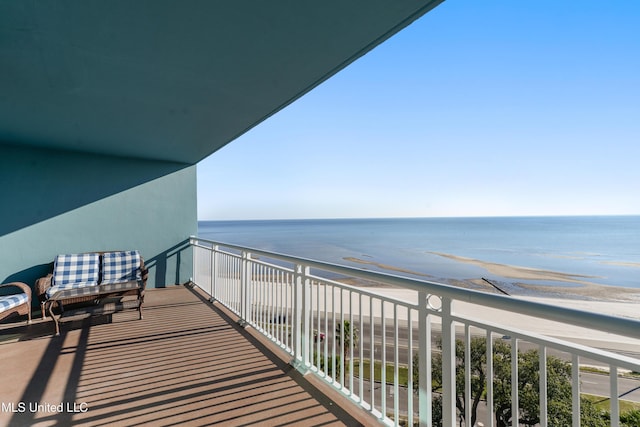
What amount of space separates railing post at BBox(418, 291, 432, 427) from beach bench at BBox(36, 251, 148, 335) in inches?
142

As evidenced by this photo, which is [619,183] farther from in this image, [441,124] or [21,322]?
[21,322]

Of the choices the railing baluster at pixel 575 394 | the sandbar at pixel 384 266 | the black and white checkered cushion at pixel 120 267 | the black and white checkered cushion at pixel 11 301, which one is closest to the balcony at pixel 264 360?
the railing baluster at pixel 575 394

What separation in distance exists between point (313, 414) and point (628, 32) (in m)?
14.4

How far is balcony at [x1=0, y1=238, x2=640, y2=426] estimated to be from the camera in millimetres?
1169

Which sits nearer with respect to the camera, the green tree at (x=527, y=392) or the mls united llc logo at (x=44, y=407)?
the mls united llc logo at (x=44, y=407)

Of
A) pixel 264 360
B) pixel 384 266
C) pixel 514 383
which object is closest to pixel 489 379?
pixel 514 383

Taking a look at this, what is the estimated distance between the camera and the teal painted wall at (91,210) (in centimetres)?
444

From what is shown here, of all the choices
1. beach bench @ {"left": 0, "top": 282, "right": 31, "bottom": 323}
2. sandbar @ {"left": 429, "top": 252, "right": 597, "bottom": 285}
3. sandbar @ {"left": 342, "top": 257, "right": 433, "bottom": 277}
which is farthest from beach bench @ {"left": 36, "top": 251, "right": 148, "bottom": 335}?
sandbar @ {"left": 429, "top": 252, "right": 597, "bottom": 285}

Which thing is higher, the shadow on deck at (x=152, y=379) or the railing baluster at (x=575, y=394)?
the railing baluster at (x=575, y=394)

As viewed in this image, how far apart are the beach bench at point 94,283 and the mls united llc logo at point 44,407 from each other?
4.96 ft

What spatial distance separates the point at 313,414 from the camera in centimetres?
192

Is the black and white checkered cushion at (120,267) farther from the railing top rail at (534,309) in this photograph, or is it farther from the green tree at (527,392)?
the green tree at (527,392)

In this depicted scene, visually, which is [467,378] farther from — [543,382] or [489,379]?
[543,382]

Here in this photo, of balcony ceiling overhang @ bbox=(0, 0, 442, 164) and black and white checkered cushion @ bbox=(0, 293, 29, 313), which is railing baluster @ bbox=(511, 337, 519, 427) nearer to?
balcony ceiling overhang @ bbox=(0, 0, 442, 164)
